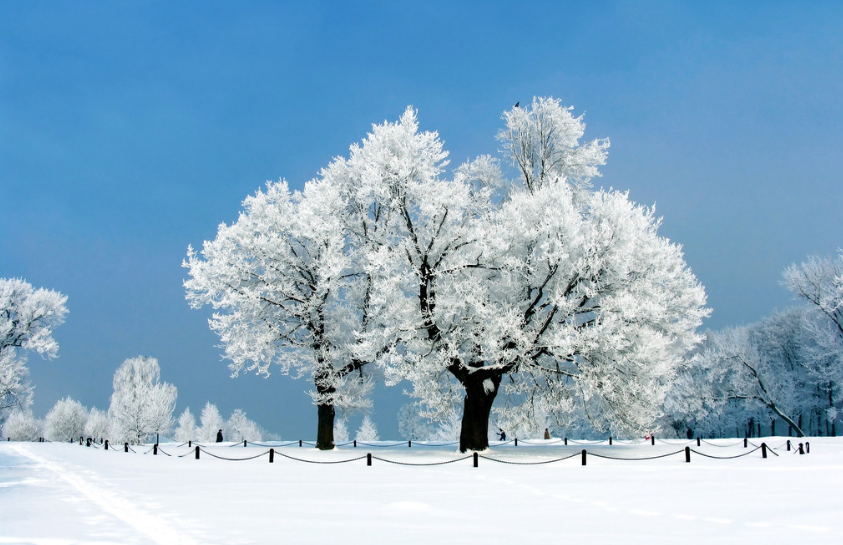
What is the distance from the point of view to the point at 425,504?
1209cm

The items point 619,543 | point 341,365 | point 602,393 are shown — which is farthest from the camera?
point 341,365

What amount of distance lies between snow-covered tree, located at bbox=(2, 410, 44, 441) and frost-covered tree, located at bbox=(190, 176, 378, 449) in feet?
183

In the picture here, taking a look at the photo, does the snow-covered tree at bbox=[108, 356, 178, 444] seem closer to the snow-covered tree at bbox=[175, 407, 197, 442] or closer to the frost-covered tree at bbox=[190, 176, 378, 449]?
the snow-covered tree at bbox=[175, 407, 197, 442]

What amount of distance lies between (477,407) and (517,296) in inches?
199

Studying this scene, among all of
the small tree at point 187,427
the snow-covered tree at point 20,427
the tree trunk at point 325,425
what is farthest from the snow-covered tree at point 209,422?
the tree trunk at point 325,425

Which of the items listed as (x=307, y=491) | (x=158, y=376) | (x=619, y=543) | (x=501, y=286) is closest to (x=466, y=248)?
(x=501, y=286)

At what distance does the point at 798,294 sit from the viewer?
46.2 m

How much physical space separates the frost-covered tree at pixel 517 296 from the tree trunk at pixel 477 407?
0.05m

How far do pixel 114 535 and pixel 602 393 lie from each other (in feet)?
58.7

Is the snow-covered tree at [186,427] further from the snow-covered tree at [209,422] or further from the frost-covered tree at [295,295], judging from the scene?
the frost-covered tree at [295,295]

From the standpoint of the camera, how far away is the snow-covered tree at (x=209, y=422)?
79.0 meters

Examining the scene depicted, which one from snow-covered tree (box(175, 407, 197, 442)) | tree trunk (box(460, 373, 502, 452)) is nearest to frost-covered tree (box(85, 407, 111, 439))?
snow-covered tree (box(175, 407, 197, 442))

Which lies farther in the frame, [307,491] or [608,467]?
[608,467]

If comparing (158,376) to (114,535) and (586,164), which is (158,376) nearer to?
(586,164)
